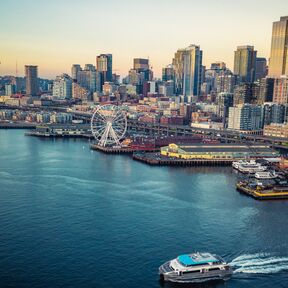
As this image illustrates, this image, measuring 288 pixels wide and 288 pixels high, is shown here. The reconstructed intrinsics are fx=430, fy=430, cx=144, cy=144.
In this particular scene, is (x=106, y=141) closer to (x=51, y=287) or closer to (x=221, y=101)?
(x=51, y=287)

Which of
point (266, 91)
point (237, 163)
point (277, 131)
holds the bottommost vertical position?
point (237, 163)

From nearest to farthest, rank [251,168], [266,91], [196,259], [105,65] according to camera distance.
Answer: [196,259] < [251,168] < [266,91] < [105,65]

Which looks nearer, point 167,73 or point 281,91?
point 281,91

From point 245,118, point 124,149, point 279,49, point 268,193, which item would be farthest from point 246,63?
point 268,193

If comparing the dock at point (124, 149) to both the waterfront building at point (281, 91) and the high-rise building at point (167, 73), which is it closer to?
the waterfront building at point (281, 91)

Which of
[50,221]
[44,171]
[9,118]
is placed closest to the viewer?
[50,221]

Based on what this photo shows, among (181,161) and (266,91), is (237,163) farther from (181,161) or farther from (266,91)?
(266,91)

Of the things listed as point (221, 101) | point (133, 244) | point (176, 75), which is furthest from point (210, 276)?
point (176, 75)
